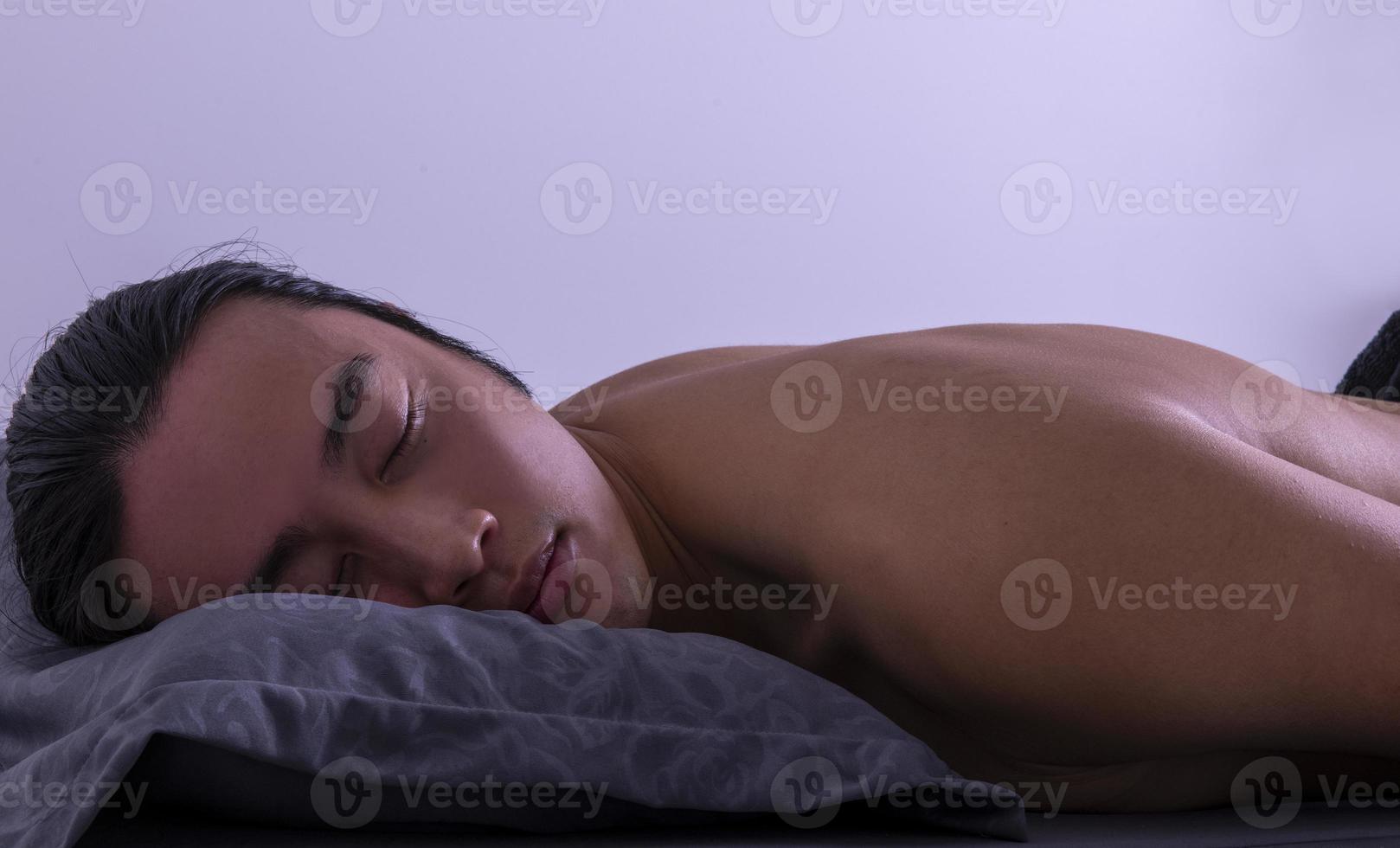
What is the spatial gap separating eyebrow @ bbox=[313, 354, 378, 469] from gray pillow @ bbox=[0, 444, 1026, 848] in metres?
0.17

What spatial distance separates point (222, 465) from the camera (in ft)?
3.01

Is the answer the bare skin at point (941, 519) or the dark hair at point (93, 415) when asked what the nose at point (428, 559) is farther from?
the dark hair at point (93, 415)

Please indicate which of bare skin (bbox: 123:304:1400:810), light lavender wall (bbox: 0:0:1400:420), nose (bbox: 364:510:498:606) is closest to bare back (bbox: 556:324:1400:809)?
bare skin (bbox: 123:304:1400:810)

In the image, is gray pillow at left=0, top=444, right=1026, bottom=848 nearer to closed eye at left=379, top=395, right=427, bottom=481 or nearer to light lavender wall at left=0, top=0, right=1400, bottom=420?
closed eye at left=379, top=395, right=427, bottom=481

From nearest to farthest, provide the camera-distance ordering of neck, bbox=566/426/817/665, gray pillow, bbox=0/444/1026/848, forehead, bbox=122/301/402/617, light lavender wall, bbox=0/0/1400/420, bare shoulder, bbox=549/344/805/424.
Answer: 1. gray pillow, bbox=0/444/1026/848
2. forehead, bbox=122/301/402/617
3. neck, bbox=566/426/817/665
4. bare shoulder, bbox=549/344/805/424
5. light lavender wall, bbox=0/0/1400/420

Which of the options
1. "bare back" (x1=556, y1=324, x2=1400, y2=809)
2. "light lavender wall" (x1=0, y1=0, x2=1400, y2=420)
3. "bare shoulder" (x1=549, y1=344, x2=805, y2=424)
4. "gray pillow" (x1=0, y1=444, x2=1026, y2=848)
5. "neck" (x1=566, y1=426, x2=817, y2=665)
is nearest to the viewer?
"gray pillow" (x1=0, y1=444, x2=1026, y2=848)

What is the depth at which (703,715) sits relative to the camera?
76 centimetres

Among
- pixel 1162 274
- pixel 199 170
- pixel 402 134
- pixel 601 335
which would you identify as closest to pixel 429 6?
pixel 402 134

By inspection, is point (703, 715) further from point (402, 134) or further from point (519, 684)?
point (402, 134)

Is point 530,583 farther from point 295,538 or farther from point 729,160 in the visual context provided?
point 729,160

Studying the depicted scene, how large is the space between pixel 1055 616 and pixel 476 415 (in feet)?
1.70

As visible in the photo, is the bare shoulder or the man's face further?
the bare shoulder

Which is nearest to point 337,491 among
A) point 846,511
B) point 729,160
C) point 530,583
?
point 530,583

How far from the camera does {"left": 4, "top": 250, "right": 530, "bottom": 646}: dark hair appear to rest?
96 cm
